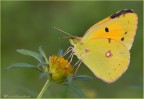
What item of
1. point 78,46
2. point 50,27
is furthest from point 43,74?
point 50,27

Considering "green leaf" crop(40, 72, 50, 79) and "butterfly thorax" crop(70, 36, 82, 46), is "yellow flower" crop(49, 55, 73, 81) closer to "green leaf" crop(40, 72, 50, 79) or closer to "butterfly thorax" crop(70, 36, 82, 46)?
"green leaf" crop(40, 72, 50, 79)

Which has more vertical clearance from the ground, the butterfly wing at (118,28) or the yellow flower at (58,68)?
the butterfly wing at (118,28)

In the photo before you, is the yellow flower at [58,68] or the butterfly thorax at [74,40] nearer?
the yellow flower at [58,68]

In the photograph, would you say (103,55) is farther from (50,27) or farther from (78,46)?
(50,27)

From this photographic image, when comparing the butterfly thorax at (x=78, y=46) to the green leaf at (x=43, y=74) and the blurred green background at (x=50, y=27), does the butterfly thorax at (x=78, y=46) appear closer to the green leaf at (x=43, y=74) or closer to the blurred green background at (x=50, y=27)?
the green leaf at (x=43, y=74)

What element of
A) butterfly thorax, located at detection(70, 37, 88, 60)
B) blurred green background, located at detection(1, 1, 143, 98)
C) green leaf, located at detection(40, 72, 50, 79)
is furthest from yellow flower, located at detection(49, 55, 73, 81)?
blurred green background, located at detection(1, 1, 143, 98)

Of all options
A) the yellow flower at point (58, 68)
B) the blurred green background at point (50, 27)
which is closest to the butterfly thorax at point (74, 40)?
the yellow flower at point (58, 68)

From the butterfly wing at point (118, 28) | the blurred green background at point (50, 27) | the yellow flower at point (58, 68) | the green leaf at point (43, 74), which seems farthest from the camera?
the blurred green background at point (50, 27)
